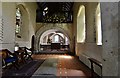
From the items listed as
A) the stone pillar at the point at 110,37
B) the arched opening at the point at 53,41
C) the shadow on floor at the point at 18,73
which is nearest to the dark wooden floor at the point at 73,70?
the shadow on floor at the point at 18,73

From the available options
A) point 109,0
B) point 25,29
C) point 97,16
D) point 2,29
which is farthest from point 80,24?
point 109,0

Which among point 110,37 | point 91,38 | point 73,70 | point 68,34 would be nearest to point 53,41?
point 68,34

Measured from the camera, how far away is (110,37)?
1.21m

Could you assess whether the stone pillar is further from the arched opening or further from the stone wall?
the arched opening

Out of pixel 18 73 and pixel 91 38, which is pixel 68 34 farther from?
pixel 18 73

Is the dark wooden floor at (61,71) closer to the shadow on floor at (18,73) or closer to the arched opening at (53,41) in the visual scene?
the shadow on floor at (18,73)

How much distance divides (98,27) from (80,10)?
14.3 feet

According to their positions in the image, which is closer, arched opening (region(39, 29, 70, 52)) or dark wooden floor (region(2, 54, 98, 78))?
dark wooden floor (region(2, 54, 98, 78))

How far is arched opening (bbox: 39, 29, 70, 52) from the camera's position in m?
18.5

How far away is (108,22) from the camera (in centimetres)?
121

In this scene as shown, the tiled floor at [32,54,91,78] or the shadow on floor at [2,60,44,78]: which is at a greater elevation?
the shadow on floor at [2,60,44,78]

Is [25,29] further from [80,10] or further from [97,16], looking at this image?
[97,16]

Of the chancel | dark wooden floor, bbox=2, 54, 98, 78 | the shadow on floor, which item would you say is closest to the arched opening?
the chancel

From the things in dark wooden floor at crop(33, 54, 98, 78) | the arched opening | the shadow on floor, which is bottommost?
dark wooden floor at crop(33, 54, 98, 78)
